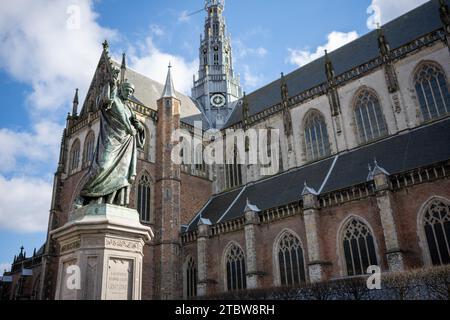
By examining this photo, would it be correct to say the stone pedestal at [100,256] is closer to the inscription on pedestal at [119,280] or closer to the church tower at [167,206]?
the inscription on pedestal at [119,280]

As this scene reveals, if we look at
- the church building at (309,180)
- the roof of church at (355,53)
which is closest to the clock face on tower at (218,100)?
the roof of church at (355,53)

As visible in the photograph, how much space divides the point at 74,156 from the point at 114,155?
85.3 ft

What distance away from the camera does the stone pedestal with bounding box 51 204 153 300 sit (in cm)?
574

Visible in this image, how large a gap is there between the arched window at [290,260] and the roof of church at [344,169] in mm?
2209

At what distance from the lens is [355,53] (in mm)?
30406

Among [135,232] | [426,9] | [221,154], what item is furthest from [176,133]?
[135,232]

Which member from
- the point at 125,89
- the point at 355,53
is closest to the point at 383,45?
the point at 355,53

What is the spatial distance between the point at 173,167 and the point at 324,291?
52.7ft

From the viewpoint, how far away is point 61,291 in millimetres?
5938

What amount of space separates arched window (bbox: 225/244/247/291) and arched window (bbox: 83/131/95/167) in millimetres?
12721

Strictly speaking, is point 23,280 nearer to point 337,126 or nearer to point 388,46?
point 337,126

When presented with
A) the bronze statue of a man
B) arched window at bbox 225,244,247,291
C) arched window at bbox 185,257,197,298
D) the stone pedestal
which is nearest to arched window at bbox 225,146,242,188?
arched window at bbox 185,257,197,298

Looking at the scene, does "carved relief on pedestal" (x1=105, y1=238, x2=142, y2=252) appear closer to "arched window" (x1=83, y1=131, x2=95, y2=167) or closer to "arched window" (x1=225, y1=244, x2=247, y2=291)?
"arched window" (x1=225, y1=244, x2=247, y2=291)

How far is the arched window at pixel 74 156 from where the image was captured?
100 ft
